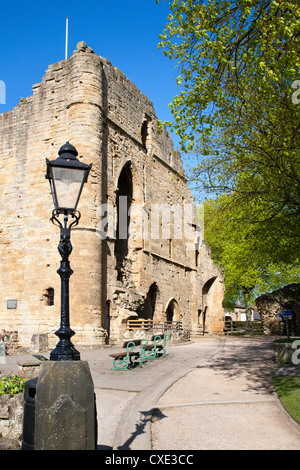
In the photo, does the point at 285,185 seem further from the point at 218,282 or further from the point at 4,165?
the point at 218,282

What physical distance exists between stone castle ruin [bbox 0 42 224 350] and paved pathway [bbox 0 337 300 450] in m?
6.03

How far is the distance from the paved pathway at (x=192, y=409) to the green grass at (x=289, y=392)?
0.12 metres

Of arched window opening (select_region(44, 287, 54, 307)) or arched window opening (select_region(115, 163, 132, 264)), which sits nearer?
arched window opening (select_region(44, 287, 54, 307))

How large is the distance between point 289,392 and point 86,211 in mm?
11464

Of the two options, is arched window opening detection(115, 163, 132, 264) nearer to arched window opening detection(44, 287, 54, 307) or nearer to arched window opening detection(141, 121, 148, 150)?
arched window opening detection(141, 121, 148, 150)

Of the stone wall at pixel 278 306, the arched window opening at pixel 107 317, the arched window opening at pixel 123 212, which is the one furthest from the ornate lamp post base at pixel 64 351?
the stone wall at pixel 278 306

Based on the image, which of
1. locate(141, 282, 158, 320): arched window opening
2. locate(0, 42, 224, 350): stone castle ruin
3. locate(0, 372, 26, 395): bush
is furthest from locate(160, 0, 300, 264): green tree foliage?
locate(141, 282, 158, 320): arched window opening

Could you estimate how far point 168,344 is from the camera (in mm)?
17672

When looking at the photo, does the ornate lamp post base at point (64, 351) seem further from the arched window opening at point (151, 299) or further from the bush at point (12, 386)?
the arched window opening at point (151, 299)

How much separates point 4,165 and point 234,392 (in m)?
16.4

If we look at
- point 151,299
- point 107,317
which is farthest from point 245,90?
point 151,299

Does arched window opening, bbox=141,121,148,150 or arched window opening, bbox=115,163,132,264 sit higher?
arched window opening, bbox=141,121,148,150

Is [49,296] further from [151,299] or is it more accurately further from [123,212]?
[151,299]

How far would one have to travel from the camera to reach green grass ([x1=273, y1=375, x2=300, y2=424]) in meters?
6.23
